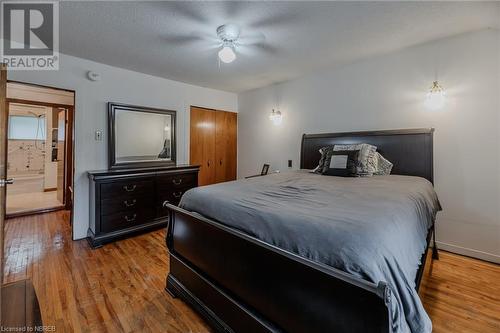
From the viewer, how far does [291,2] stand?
1938 mm

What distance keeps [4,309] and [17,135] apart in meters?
8.67

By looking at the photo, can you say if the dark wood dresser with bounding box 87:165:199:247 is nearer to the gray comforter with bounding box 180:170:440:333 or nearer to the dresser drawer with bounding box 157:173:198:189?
the dresser drawer with bounding box 157:173:198:189

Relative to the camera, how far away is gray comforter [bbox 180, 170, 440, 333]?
0.94m

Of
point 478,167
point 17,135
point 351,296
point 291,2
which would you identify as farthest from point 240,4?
point 17,135

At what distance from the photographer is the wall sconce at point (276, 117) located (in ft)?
14.1

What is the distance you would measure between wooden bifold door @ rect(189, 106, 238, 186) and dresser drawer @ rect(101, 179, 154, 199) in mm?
1202

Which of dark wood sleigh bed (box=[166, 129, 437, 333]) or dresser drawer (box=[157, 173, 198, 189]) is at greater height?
dresser drawer (box=[157, 173, 198, 189])

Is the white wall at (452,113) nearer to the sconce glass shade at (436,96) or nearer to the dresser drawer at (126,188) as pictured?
the sconce glass shade at (436,96)

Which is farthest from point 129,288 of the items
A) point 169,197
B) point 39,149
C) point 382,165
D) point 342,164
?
point 39,149

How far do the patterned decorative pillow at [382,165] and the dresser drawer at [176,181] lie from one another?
2.80m

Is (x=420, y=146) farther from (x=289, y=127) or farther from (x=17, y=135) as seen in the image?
(x=17, y=135)

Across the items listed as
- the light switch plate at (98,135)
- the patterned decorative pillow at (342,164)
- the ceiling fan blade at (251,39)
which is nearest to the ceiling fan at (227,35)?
the ceiling fan blade at (251,39)

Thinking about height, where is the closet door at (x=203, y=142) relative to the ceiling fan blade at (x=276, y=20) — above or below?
below

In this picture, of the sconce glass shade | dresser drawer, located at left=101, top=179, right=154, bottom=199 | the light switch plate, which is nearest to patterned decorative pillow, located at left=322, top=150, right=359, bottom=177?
the sconce glass shade
